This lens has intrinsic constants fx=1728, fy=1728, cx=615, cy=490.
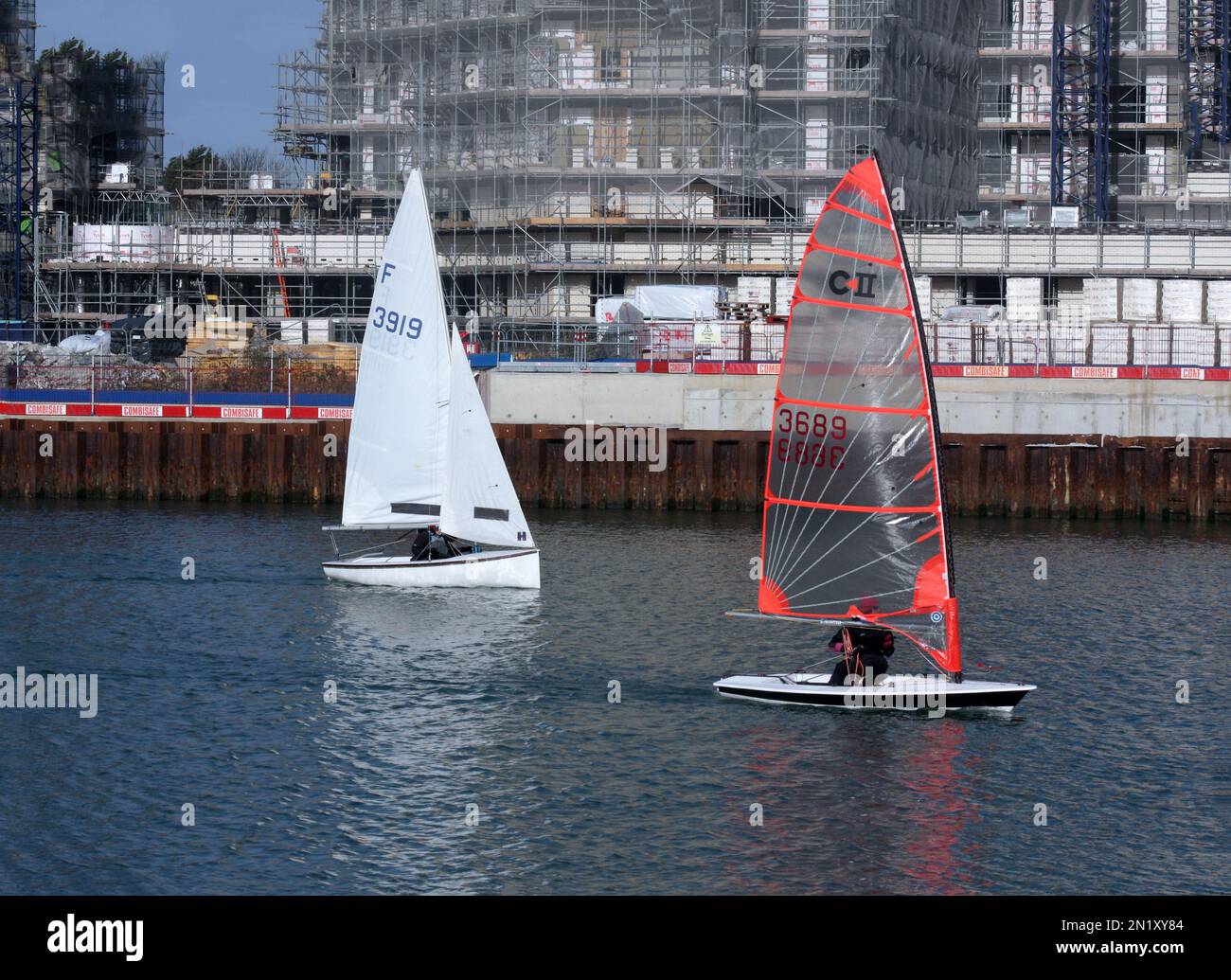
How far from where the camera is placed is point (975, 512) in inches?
2174

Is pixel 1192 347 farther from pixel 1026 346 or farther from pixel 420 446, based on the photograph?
pixel 420 446

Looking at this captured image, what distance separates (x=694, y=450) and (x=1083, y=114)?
153ft

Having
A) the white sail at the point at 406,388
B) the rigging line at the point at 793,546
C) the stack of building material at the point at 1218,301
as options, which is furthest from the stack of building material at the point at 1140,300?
the rigging line at the point at 793,546

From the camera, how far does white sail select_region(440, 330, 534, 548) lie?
41.7 metres

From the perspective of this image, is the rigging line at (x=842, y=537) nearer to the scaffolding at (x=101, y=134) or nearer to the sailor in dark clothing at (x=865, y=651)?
the sailor in dark clothing at (x=865, y=651)

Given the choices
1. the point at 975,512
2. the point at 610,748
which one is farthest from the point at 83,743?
the point at 975,512

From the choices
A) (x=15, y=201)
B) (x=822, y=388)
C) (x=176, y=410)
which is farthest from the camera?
(x=15, y=201)

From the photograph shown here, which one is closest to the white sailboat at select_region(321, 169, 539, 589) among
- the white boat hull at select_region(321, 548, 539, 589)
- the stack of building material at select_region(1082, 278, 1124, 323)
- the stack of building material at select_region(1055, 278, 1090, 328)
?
the white boat hull at select_region(321, 548, 539, 589)

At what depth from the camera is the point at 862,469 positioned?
98.4ft

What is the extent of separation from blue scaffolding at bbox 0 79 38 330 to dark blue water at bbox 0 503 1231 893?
60.6 metres

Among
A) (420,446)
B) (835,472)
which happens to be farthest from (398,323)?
(835,472)

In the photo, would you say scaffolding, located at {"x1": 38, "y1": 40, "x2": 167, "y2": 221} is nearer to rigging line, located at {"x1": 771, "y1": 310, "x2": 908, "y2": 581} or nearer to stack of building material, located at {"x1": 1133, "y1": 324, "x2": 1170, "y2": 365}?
stack of building material, located at {"x1": 1133, "y1": 324, "x2": 1170, "y2": 365}

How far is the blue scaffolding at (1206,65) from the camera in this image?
303 ft
